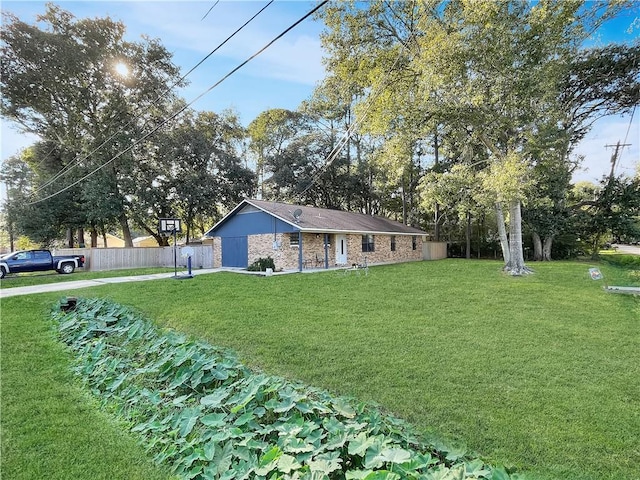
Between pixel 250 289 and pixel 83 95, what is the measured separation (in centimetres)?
1927

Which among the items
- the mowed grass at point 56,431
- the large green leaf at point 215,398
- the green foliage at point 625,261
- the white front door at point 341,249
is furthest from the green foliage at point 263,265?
the green foliage at point 625,261

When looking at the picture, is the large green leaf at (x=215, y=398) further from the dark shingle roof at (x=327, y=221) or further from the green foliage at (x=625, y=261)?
the green foliage at (x=625, y=261)

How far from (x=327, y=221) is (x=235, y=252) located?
17.6 ft

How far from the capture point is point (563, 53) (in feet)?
39.7

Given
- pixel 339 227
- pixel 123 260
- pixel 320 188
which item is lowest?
pixel 123 260

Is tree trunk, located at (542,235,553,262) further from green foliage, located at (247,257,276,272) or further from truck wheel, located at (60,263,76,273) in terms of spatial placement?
truck wheel, located at (60,263,76,273)

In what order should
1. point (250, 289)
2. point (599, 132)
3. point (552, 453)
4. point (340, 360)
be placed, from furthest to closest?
point (599, 132) < point (250, 289) < point (340, 360) < point (552, 453)

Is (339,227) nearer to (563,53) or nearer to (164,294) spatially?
(164,294)

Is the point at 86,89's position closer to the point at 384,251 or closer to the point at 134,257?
the point at 134,257

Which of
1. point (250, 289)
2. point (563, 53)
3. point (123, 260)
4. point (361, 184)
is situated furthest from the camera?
point (361, 184)

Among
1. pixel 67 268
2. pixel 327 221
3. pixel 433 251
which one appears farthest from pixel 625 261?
pixel 67 268

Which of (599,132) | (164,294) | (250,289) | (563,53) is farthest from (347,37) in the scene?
(599,132)

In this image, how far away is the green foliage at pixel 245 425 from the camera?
2.35m

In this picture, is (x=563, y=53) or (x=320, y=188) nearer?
(x=563, y=53)
